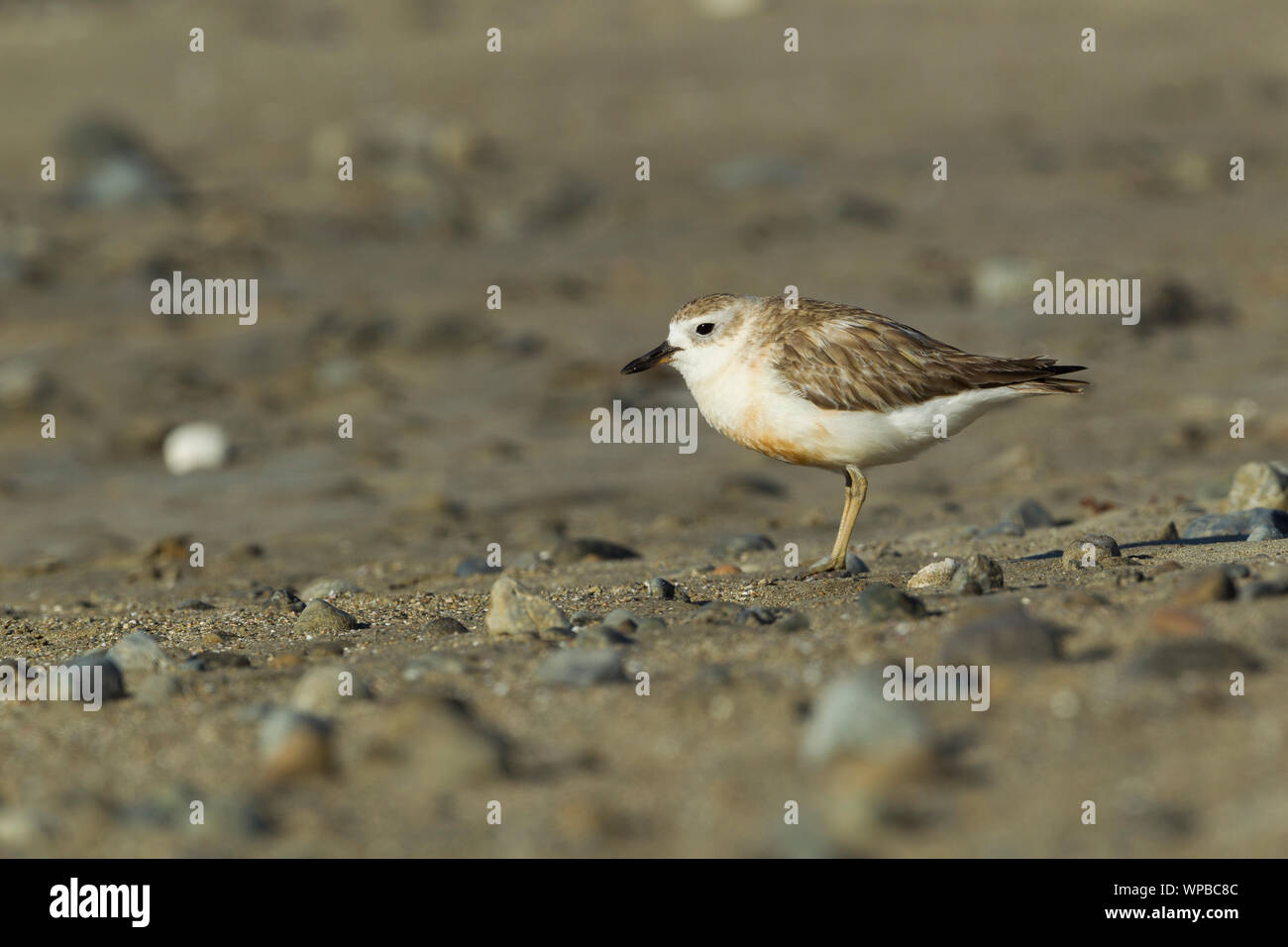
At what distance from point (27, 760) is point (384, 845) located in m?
1.42

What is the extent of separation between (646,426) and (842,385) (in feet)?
14.8

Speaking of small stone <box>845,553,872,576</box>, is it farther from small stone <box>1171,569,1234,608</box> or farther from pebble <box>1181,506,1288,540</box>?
small stone <box>1171,569,1234,608</box>

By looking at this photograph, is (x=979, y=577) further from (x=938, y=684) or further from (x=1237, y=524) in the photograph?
(x=1237, y=524)

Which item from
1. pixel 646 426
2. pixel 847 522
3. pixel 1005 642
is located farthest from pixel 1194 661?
pixel 646 426

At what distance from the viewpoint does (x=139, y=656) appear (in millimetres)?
5785

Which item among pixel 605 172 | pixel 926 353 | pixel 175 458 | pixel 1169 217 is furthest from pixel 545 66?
pixel 926 353

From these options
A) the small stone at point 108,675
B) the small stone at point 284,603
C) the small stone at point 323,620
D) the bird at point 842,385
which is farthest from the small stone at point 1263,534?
the small stone at point 108,675

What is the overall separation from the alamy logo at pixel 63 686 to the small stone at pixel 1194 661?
10.9ft

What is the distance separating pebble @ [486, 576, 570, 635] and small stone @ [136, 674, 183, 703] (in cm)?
115

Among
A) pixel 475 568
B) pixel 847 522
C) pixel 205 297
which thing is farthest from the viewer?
pixel 205 297

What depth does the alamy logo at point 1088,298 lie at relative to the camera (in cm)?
1245

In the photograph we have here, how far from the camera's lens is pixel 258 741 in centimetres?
466
